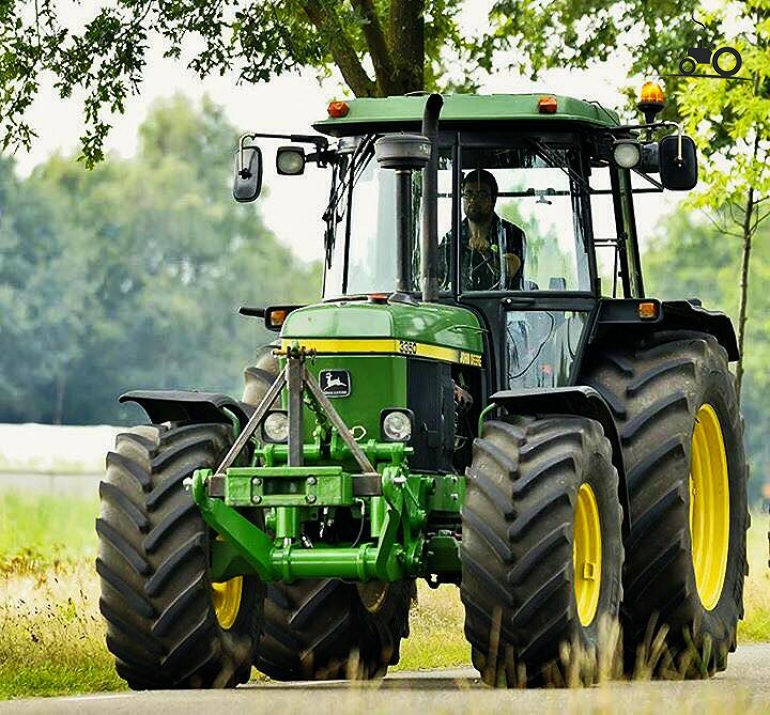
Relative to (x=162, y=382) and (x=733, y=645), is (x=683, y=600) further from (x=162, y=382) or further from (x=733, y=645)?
(x=162, y=382)

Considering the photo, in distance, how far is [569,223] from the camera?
13.5 metres

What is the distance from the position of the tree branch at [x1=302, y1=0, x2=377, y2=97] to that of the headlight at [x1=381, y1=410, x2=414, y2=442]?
6.86 m

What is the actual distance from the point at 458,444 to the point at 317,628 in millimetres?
1509

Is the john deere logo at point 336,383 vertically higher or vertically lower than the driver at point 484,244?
lower

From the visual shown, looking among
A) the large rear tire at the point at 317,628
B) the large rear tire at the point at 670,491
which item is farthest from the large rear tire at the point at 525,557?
the large rear tire at the point at 317,628

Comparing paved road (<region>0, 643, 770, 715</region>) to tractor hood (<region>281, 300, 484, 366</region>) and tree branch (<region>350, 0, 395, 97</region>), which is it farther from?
tree branch (<region>350, 0, 395, 97</region>)

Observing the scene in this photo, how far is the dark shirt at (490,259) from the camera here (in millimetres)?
13242

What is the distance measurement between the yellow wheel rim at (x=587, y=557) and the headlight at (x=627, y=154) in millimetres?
2454

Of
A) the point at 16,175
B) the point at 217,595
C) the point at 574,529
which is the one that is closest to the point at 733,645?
the point at 574,529

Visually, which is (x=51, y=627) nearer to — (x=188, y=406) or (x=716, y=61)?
(x=188, y=406)

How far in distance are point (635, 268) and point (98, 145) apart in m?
5.86

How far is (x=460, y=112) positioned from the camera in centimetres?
1339

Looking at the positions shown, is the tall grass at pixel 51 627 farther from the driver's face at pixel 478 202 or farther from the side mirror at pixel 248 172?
the driver's face at pixel 478 202

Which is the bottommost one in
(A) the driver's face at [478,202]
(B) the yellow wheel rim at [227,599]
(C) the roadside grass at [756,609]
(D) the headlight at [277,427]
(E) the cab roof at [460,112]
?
→ (C) the roadside grass at [756,609]
